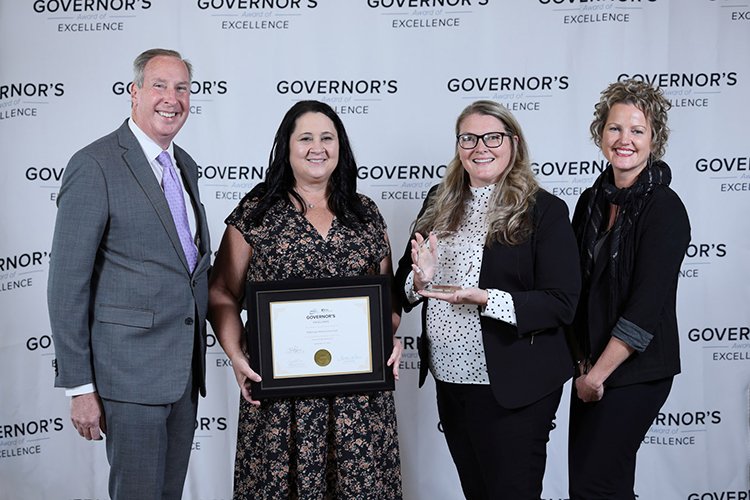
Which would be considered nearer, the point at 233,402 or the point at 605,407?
the point at 605,407

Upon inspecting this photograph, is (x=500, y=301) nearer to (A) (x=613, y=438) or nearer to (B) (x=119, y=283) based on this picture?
(A) (x=613, y=438)

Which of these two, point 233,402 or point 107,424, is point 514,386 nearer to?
point 107,424

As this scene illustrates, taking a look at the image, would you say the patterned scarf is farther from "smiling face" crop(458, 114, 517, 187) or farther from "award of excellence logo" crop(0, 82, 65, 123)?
"award of excellence logo" crop(0, 82, 65, 123)

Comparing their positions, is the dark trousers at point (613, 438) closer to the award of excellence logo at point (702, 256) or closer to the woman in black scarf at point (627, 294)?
the woman in black scarf at point (627, 294)

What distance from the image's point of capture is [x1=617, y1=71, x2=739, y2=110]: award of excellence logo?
11.6 ft

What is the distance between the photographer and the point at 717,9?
3.51 m

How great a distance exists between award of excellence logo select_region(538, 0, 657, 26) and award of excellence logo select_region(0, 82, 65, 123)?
229 cm

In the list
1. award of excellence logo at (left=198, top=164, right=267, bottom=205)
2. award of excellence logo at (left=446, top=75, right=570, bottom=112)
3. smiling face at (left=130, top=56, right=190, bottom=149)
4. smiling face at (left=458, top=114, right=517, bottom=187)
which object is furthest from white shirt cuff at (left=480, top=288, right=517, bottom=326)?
award of excellence logo at (left=198, top=164, right=267, bottom=205)

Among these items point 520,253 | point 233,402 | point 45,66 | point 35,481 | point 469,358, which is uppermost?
point 45,66

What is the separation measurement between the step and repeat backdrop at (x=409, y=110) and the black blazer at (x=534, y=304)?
1.32 m

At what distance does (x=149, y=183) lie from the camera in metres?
2.19

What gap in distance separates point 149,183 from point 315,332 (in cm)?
63

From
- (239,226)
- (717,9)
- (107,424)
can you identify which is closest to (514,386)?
(239,226)

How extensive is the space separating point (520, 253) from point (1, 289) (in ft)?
8.27
